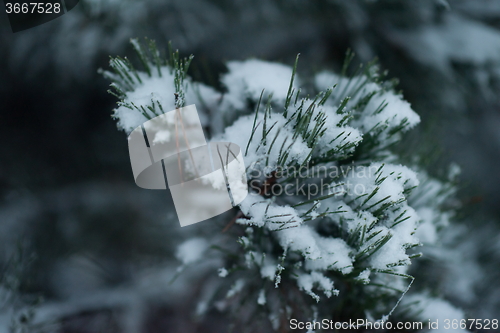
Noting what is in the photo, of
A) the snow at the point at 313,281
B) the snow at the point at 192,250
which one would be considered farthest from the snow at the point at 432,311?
the snow at the point at 192,250

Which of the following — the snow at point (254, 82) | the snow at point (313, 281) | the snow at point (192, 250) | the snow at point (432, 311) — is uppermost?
the snow at point (254, 82)

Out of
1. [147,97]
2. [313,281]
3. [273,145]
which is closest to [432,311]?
[313,281]

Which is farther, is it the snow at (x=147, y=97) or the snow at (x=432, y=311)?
the snow at (x=432, y=311)

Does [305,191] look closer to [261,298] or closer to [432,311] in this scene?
[261,298]

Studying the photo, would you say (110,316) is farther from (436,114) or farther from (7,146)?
(436,114)

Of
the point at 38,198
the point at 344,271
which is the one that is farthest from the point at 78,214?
the point at 344,271

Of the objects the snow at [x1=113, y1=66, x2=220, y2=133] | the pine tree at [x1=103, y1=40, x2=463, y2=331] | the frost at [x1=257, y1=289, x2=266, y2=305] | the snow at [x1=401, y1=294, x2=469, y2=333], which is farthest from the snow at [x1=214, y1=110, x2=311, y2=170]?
the snow at [x1=401, y1=294, x2=469, y2=333]

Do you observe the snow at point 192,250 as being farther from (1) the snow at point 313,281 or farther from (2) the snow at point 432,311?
(2) the snow at point 432,311

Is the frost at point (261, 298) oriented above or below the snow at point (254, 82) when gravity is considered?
below
